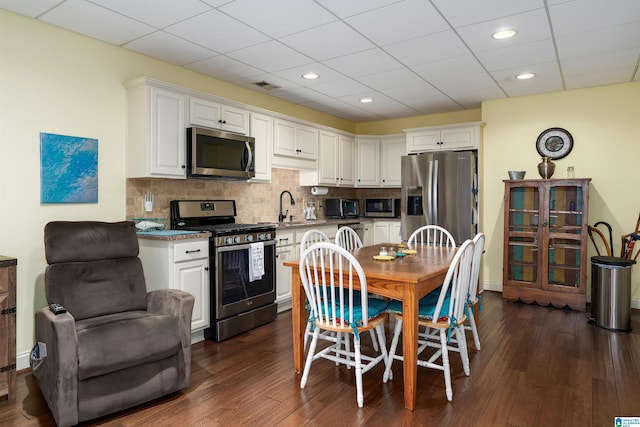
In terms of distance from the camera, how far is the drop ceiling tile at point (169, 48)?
3324 millimetres

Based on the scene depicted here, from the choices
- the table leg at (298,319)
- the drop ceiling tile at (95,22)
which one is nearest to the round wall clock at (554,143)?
the table leg at (298,319)

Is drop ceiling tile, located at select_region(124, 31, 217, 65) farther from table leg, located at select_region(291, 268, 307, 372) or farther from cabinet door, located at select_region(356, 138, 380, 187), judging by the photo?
cabinet door, located at select_region(356, 138, 380, 187)

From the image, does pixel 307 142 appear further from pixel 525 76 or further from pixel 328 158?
pixel 525 76

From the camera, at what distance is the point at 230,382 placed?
9.05 ft

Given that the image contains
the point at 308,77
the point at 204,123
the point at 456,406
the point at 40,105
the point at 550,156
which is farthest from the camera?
the point at 550,156

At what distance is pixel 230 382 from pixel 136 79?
250 cm

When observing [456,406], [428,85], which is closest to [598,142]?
[428,85]

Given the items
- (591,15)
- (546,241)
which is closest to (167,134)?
(591,15)

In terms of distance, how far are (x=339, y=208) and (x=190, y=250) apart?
300cm

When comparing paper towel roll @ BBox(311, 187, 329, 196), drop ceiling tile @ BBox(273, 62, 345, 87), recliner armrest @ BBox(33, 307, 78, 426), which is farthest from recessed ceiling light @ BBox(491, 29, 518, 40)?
recliner armrest @ BBox(33, 307, 78, 426)

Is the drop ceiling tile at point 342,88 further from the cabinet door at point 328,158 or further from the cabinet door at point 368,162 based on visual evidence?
the cabinet door at point 368,162

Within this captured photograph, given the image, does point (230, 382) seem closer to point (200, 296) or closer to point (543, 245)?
point (200, 296)

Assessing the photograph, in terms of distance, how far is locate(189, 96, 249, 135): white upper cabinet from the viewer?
12.5ft

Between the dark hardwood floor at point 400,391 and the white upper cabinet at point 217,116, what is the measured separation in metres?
1.99
